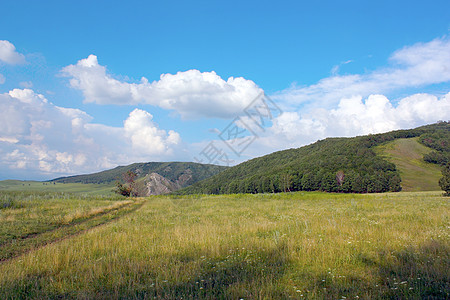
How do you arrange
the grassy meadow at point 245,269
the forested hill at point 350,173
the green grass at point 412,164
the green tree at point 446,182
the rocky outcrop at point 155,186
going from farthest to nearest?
1. the rocky outcrop at point 155,186
2. the forested hill at point 350,173
3. the green grass at point 412,164
4. the green tree at point 446,182
5. the grassy meadow at point 245,269

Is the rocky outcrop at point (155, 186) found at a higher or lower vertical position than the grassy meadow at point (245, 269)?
lower

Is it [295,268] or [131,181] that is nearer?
[295,268]

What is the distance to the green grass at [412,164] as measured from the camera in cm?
8362

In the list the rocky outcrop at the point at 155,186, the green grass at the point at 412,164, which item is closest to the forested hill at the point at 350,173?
the green grass at the point at 412,164

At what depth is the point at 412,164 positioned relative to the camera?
102m

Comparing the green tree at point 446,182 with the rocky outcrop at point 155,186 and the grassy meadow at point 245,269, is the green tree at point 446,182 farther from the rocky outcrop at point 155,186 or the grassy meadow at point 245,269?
the rocky outcrop at point 155,186

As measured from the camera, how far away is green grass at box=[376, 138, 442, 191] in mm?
83625

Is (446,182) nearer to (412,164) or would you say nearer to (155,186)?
(412,164)

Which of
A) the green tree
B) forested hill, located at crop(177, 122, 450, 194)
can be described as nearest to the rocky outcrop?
forested hill, located at crop(177, 122, 450, 194)

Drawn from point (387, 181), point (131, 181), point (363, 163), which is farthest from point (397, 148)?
point (131, 181)

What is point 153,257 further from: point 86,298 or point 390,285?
point 390,285

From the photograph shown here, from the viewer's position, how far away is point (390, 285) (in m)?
4.36

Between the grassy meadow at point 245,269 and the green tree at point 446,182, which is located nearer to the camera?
the grassy meadow at point 245,269

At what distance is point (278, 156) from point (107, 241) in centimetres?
18339
